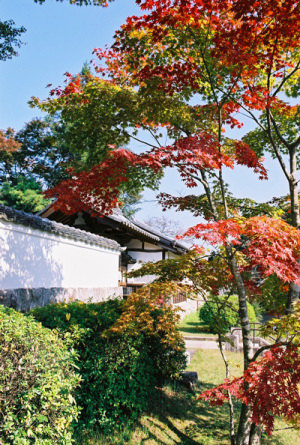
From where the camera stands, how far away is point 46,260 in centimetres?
734

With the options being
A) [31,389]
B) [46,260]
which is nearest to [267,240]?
[31,389]

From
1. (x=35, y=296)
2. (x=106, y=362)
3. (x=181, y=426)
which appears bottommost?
(x=181, y=426)

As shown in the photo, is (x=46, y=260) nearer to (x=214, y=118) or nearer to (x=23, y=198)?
(x=214, y=118)

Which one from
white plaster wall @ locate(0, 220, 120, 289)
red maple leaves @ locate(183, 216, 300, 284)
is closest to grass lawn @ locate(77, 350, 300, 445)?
red maple leaves @ locate(183, 216, 300, 284)

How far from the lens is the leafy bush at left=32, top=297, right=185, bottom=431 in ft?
14.1

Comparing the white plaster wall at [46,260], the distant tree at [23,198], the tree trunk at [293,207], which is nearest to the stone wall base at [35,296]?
the white plaster wall at [46,260]

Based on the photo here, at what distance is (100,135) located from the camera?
6.42 m

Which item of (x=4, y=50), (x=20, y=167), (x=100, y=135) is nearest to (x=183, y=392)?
(x=100, y=135)

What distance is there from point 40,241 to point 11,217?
126 cm

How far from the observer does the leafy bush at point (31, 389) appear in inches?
99.0

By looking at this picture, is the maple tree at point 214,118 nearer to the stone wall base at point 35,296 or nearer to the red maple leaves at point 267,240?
the red maple leaves at point 267,240

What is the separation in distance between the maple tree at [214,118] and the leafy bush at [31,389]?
1905 millimetres

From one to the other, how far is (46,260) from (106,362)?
3541 millimetres

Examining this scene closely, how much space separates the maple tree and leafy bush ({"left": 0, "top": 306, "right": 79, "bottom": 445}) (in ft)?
6.25
